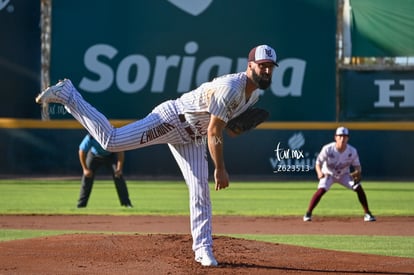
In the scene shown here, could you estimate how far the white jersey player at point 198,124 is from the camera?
22.9 feet

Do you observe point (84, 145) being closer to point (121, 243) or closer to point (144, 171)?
point (121, 243)

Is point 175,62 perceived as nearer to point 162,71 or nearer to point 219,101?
point 162,71

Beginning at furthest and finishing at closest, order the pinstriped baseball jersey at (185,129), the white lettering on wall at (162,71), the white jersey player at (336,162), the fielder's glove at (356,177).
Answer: the white lettering on wall at (162,71) → the white jersey player at (336,162) → the fielder's glove at (356,177) → the pinstriped baseball jersey at (185,129)

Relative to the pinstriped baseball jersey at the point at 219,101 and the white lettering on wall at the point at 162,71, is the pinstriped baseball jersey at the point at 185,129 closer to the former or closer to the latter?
the pinstriped baseball jersey at the point at 219,101

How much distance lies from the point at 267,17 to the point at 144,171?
513 centimetres

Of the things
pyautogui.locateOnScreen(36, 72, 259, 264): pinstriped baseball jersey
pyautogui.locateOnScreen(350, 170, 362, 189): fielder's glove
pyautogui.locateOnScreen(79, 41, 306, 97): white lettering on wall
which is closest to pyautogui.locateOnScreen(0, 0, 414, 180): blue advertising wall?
pyautogui.locateOnScreen(79, 41, 306, 97): white lettering on wall

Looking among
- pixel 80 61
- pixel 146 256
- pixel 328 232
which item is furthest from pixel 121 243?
pixel 80 61

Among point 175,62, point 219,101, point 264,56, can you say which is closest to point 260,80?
point 264,56

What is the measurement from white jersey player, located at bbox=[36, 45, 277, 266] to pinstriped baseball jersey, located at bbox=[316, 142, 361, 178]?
6386mm

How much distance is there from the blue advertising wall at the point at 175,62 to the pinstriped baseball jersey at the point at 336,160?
10190mm

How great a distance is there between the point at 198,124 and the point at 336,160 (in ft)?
22.0

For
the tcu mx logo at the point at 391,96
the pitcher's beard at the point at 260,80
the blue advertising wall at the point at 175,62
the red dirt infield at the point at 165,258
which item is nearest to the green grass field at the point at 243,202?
the red dirt infield at the point at 165,258

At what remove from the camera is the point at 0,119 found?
2356 cm

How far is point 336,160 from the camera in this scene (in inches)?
539
